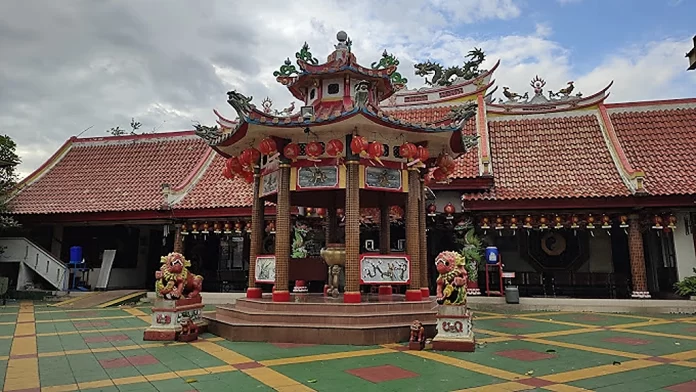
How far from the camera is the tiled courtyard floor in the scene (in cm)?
573

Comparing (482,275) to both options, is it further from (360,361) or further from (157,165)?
(157,165)

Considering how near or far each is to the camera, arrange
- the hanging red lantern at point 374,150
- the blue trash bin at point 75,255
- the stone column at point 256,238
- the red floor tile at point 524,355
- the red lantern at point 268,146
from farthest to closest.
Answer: the blue trash bin at point 75,255, the stone column at point 256,238, the red lantern at point 268,146, the hanging red lantern at point 374,150, the red floor tile at point 524,355

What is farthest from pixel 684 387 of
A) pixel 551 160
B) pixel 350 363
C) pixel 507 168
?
pixel 551 160

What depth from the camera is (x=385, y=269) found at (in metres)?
9.69

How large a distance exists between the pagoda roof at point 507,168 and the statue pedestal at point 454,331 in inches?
335

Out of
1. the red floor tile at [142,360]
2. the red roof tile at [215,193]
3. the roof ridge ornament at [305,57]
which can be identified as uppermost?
the roof ridge ornament at [305,57]

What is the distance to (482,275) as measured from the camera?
16.7 m

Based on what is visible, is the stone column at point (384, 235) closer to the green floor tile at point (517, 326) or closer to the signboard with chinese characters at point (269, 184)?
the green floor tile at point (517, 326)

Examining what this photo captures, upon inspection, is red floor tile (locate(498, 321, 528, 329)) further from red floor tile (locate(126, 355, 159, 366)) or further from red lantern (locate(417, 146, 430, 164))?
red floor tile (locate(126, 355, 159, 366))

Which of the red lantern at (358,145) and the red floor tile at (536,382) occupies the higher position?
the red lantern at (358,145)

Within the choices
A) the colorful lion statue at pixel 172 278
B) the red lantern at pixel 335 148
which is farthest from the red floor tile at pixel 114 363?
the red lantern at pixel 335 148

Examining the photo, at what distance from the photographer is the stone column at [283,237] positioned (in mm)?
9531

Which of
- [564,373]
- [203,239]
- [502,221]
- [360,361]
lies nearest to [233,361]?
[360,361]

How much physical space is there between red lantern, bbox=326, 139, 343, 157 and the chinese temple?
1.3 inches
